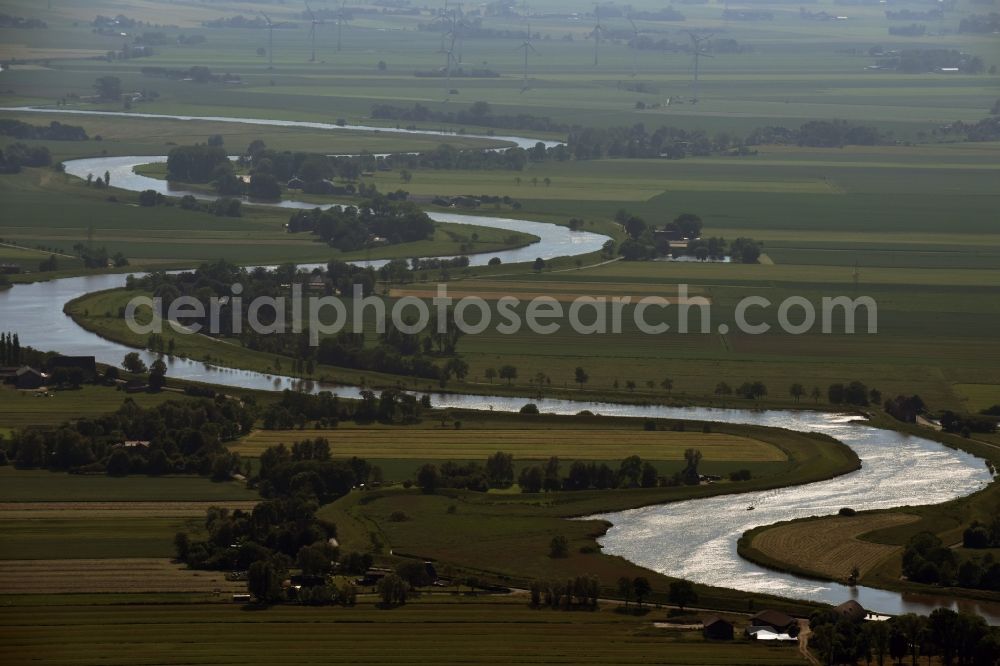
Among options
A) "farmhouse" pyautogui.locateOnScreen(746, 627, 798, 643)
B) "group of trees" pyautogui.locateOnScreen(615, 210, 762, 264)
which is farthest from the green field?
"group of trees" pyautogui.locateOnScreen(615, 210, 762, 264)

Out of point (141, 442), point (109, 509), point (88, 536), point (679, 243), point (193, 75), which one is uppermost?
point (193, 75)

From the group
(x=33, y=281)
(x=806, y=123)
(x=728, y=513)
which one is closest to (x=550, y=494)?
(x=728, y=513)

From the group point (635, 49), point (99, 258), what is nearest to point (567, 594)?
point (99, 258)

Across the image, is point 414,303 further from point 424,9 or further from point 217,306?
point 424,9

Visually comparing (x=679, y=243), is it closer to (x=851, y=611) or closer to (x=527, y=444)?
(x=527, y=444)

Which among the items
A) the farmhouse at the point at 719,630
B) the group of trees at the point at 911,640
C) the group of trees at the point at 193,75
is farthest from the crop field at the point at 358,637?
the group of trees at the point at 193,75

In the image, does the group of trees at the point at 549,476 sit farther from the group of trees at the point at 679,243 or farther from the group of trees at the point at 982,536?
the group of trees at the point at 679,243
